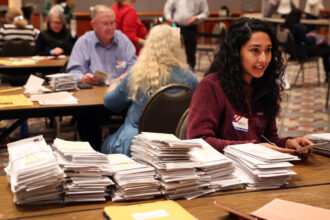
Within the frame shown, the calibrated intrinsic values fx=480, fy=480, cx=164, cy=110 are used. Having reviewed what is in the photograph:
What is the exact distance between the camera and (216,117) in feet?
7.67

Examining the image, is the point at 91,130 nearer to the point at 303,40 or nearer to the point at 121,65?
the point at 121,65

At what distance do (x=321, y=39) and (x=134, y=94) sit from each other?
6906 mm

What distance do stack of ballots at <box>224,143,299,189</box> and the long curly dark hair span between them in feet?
1.90

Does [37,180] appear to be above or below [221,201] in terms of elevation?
above

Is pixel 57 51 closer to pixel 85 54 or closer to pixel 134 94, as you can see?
pixel 85 54

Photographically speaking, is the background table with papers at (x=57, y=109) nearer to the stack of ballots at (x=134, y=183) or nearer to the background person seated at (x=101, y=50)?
the background person seated at (x=101, y=50)

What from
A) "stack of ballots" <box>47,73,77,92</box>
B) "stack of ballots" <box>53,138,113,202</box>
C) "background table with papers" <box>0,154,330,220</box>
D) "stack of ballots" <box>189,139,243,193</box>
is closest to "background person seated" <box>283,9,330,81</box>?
"stack of ballots" <box>47,73,77,92</box>

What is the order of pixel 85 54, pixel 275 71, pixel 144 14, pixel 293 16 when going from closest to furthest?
pixel 275 71 < pixel 85 54 < pixel 293 16 < pixel 144 14

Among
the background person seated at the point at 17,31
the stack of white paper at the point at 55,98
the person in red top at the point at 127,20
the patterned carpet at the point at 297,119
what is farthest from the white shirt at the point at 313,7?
the stack of white paper at the point at 55,98

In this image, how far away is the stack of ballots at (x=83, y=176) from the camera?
155 centimetres

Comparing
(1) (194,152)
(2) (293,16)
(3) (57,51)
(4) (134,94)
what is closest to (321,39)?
(2) (293,16)

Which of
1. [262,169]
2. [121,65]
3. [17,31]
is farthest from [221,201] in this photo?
[17,31]

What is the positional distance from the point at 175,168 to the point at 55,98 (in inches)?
82.3

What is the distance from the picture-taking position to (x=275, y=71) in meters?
2.54
